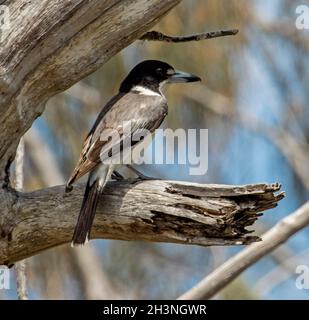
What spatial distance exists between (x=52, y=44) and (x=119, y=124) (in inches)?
28.2

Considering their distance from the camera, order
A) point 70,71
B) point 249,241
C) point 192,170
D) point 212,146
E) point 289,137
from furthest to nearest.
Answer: point 289,137, point 212,146, point 192,170, point 70,71, point 249,241

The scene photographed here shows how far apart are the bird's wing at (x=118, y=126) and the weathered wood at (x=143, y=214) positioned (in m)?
0.17

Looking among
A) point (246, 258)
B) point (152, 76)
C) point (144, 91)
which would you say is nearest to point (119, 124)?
point (144, 91)

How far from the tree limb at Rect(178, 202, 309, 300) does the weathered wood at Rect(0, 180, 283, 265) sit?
0.61 meters

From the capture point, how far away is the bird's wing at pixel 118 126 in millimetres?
4160

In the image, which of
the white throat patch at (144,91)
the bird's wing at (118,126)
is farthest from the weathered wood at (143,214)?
the white throat patch at (144,91)

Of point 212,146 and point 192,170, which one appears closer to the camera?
point 192,170

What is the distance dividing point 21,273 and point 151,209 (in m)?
0.82

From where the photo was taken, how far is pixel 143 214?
→ 3686 mm

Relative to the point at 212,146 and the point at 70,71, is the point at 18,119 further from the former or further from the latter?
the point at 212,146

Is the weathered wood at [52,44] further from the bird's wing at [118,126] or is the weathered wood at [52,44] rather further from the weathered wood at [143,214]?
the bird's wing at [118,126]

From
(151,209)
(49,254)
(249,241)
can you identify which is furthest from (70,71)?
(49,254)

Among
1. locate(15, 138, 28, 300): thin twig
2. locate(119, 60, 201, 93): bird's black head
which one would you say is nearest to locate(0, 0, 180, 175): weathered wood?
locate(15, 138, 28, 300): thin twig

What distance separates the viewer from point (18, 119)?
3750mm
